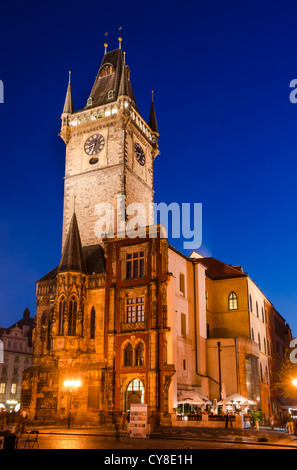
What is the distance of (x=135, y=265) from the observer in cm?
4772

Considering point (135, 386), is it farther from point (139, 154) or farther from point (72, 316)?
point (139, 154)

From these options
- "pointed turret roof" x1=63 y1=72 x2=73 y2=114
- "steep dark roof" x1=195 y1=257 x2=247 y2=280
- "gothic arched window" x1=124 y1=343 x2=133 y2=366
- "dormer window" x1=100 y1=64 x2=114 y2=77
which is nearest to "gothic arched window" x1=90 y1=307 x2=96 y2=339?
"gothic arched window" x1=124 y1=343 x2=133 y2=366

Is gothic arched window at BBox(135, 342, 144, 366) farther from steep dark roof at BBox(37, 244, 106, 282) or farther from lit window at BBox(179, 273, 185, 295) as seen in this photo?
steep dark roof at BBox(37, 244, 106, 282)

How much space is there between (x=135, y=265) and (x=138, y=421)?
19.5 metres

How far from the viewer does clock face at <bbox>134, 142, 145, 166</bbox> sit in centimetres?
6262

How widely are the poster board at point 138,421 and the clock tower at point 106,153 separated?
28.2m

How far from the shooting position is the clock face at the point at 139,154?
62.6 metres

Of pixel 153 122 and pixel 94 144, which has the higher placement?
pixel 153 122

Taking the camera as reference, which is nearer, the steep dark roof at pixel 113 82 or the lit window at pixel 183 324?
the lit window at pixel 183 324

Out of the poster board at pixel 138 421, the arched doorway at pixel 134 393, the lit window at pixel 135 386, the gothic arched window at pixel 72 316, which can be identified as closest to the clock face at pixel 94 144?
the gothic arched window at pixel 72 316

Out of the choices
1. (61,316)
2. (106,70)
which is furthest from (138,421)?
(106,70)

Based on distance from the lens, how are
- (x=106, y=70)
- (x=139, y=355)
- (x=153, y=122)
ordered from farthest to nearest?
(x=153, y=122), (x=106, y=70), (x=139, y=355)

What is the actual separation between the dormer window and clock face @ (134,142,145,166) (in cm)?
1114

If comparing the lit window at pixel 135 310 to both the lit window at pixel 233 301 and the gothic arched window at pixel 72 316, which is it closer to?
the gothic arched window at pixel 72 316
